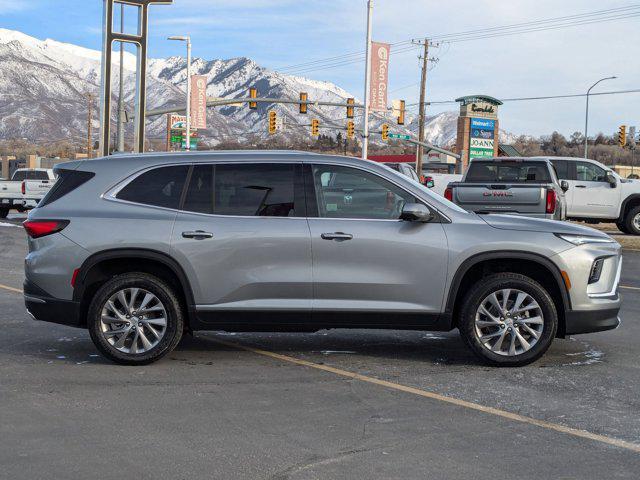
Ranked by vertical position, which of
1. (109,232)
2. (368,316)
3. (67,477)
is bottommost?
(67,477)

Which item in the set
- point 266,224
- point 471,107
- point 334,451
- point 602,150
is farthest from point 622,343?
point 602,150

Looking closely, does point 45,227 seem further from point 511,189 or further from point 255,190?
point 511,189

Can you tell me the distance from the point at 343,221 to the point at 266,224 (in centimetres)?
65

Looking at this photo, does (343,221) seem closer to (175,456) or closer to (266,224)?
(266,224)

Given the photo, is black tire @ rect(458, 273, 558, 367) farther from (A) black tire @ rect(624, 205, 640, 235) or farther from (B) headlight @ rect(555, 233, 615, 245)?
(A) black tire @ rect(624, 205, 640, 235)

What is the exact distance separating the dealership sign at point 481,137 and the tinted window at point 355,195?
63.2 meters

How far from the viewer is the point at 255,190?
24.3 ft

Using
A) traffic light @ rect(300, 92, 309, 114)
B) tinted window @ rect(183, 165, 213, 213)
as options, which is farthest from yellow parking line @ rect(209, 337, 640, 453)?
traffic light @ rect(300, 92, 309, 114)

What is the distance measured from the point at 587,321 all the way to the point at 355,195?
225cm

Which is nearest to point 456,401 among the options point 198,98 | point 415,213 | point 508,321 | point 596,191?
point 508,321

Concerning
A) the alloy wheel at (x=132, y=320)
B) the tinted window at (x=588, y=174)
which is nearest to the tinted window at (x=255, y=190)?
the alloy wheel at (x=132, y=320)

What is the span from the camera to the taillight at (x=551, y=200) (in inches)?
642

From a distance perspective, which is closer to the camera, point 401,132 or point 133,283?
point 133,283

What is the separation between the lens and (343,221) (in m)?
7.26
